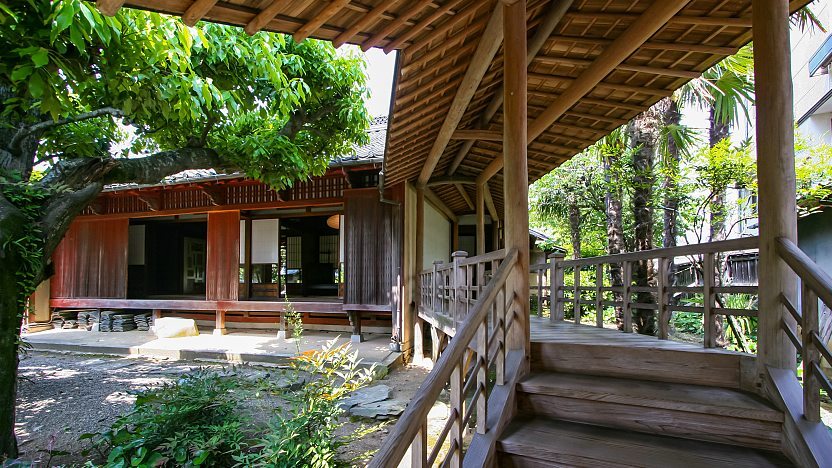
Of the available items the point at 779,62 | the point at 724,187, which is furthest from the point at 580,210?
the point at 779,62

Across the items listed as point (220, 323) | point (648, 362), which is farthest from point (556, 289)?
point (220, 323)

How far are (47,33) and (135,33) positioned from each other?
0.78 m

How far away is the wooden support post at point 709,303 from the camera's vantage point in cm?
286

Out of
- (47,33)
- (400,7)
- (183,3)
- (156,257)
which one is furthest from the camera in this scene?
(156,257)

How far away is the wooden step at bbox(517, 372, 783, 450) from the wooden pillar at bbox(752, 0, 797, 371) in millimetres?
336

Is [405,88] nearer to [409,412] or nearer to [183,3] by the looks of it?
[183,3]

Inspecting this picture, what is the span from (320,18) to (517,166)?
5.24 feet

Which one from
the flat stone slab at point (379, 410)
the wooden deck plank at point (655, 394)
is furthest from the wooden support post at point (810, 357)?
the flat stone slab at point (379, 410)

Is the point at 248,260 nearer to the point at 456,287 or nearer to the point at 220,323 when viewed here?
the point at 220,323

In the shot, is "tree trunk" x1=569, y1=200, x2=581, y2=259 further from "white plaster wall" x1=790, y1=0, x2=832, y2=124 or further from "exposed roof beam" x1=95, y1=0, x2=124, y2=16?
"exposed roof beam" x1=95, y1=0, x2=124, y2=16

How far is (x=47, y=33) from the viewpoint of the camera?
298 cm

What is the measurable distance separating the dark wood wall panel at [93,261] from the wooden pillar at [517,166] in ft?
42.7

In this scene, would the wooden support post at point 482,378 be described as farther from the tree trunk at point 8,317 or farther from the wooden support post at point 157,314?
the wooden support post at point 157,314

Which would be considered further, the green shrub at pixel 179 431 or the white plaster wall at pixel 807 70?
the white plaster wall at pixel 807 70
